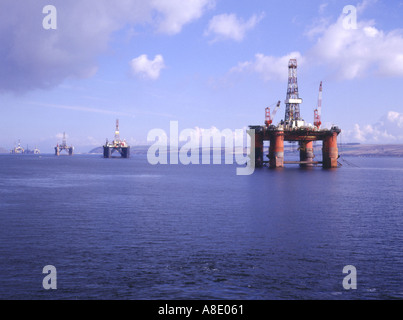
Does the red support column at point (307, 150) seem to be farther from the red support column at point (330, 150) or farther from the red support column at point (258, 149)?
the red support column at point (258, 149)

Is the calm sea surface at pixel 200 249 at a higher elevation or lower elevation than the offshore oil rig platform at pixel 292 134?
lower

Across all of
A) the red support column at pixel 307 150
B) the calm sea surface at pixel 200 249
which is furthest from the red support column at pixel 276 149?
the calm sea surface at pixel 200 249

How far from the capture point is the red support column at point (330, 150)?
490 ft

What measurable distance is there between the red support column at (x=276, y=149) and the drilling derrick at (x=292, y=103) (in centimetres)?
1063

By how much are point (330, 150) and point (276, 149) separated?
23519 mm

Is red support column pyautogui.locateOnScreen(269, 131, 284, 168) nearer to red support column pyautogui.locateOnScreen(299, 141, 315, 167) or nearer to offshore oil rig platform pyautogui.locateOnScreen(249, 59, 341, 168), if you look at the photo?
offshore oil rig platform pyautogui.locateOnScreen(249, 59, 341, 168)

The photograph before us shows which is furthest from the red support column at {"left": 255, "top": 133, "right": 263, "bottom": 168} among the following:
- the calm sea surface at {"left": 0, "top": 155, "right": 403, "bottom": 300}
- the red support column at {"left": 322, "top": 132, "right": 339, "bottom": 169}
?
the calm sea surface at {"left": 0, "top": 155, "right": 403, "bottom": 300}

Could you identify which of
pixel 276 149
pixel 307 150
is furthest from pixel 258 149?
pixel 307 150

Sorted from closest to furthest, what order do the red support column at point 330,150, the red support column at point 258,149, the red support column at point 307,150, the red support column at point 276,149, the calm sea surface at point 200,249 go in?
the calm sea surface at point 200,249 < the red support column at point 276,149 < the red support column at point 330,150 < the red support column at point 258,149 < the red support column at point 307,150

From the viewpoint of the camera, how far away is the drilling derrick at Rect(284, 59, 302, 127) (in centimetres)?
15945

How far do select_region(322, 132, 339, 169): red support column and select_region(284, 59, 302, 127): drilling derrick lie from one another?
44.4ft

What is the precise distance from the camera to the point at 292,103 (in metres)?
166
